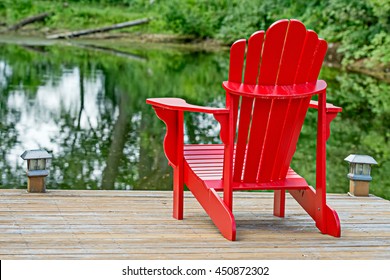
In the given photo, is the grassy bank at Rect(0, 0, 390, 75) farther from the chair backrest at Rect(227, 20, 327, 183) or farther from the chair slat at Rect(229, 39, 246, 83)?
the chair slat at Rect(229, 39, 246, 83)

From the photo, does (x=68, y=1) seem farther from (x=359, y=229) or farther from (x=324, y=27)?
(x=359, y=229)

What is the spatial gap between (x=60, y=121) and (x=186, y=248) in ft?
21.3

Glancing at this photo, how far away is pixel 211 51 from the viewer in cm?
2314

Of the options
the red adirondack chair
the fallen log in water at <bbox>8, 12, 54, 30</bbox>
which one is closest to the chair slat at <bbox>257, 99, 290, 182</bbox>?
the red adirondack chair

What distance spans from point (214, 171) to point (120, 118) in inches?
248

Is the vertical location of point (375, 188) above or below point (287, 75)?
below

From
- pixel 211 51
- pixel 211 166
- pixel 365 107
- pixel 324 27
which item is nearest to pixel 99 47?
pixel 211 51

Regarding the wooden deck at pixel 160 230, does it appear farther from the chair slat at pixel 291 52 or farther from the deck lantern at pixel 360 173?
the chair slat at pixel 291 52

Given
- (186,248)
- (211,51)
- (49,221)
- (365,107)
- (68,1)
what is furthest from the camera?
(68,1)

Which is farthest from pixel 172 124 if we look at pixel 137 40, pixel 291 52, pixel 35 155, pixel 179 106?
pixel 137 40

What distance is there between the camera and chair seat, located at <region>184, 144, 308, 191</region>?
12.7 feet

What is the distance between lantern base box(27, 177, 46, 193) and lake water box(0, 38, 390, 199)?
68.2 inches

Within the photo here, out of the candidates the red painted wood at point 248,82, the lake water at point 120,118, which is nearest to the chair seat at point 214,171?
the red painted wood at point 248,82

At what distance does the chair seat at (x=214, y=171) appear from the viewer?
3867 mm
